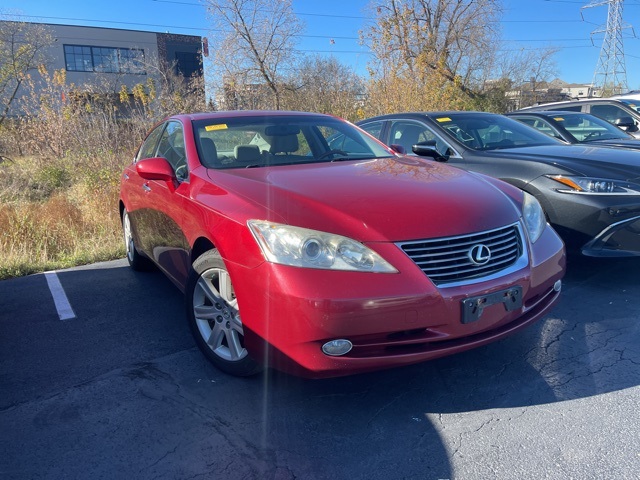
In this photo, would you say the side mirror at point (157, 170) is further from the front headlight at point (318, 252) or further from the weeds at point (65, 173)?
the weeds at point (65, 173)

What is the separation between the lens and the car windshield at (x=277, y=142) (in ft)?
12.0

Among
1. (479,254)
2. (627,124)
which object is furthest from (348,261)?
(627,124)

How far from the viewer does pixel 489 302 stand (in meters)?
2.55

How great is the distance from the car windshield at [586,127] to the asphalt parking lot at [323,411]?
157 inches

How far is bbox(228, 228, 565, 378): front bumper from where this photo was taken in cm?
232

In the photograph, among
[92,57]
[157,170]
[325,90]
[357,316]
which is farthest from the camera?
[92,57]

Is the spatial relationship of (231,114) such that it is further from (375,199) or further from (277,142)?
(375,199)

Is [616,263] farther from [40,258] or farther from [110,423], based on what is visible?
[40,258]

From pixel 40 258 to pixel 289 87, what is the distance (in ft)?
58.8

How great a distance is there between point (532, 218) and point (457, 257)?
91 cm

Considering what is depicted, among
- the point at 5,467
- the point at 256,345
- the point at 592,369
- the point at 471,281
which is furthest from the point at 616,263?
the point at 5,467

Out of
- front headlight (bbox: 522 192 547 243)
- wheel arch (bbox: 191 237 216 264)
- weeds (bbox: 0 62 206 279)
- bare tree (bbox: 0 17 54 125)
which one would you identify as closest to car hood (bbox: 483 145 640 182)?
front headlight (bbox: 522 192 547 243)

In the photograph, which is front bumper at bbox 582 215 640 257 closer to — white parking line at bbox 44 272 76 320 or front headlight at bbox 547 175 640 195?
front headlight at bbox 547 175 640 195

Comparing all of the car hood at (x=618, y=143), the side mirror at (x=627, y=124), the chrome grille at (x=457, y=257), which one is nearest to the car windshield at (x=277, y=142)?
the chrome grille at (x=457, y=257)
